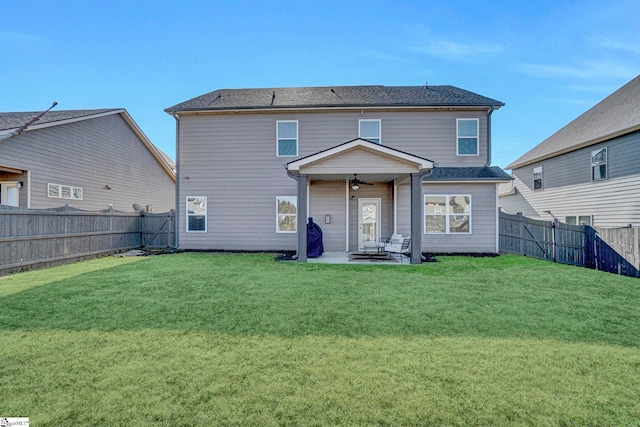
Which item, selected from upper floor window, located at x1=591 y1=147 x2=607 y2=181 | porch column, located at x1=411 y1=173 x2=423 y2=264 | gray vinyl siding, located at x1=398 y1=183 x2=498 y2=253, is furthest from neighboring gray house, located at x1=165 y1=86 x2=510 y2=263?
upper floor window, located at x1=591 y1=147 x2=607 y2=181

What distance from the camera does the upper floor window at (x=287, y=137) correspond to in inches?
462

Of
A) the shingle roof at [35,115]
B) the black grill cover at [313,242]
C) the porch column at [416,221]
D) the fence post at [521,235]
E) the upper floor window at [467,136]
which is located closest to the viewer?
the porch column at [416,221]

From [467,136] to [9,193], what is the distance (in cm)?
1738

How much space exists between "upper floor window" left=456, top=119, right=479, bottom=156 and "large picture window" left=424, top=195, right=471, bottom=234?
75.4 inches

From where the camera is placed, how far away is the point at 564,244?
929 cm

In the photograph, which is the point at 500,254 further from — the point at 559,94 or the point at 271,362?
the point at 559,94

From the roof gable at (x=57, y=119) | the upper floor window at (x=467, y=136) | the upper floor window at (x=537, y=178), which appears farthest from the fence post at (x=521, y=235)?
the roof gable at (x=57, y=119)

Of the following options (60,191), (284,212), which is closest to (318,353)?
(284,212)

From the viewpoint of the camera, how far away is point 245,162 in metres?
11.8

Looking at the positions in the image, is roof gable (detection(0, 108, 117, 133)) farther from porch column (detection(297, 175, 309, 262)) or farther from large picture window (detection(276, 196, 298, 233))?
porch column (detection(297, 175, 309, 262))

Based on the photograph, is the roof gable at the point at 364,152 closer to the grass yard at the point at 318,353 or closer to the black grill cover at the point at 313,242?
the black grill cover at the point at 313,242

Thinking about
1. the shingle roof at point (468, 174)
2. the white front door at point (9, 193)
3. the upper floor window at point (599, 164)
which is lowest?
the white front door at point (9, 193)

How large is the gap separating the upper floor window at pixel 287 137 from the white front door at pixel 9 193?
9810 mm

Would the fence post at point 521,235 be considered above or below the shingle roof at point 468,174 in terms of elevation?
below
